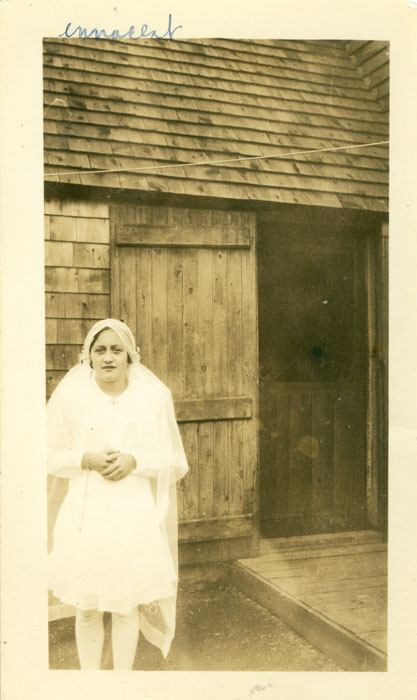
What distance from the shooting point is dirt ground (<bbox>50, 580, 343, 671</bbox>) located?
2562 mm

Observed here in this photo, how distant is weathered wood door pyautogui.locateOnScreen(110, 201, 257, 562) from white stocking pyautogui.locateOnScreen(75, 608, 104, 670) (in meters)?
1.18

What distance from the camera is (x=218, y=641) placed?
2879 mm

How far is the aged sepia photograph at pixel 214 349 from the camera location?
2379 millimetres

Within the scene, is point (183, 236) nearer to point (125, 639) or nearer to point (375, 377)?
point (375, 377)

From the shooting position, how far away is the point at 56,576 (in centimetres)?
233

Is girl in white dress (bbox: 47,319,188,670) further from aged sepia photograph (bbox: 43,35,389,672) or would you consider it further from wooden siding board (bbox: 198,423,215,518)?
wooden siding board (bbox: 198,423,215,518)

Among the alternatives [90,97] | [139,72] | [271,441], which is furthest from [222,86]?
[271,441]

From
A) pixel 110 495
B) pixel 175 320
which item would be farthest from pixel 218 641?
pixel 175 320

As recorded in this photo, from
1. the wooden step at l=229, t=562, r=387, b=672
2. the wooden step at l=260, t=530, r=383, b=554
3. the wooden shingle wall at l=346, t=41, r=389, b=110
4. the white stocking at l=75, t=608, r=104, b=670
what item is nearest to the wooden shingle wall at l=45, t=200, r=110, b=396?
the white stocking at l=75, t=608, r=104, b=670

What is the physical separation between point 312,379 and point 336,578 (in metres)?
1.43

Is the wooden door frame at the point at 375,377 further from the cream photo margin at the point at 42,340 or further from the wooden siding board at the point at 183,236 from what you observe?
the cream photo margin at the point at 42,340

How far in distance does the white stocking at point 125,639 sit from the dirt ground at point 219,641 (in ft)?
0.48

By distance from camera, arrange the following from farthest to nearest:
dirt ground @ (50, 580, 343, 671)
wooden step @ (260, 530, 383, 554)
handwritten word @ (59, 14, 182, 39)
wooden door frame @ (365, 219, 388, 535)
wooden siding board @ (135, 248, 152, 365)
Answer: wooden door frame @ (365, 219, 388, 535) < wooden step @ (260, 530, 383, 554) < wooden siding board @ (135, 248, 152, 365) < dirt ground @ (50, 580, 343, 671) < handwritten word @ (59, 14, 182, 39)
